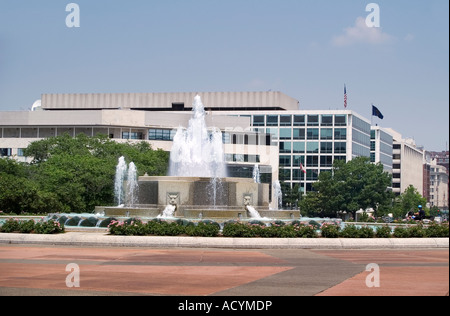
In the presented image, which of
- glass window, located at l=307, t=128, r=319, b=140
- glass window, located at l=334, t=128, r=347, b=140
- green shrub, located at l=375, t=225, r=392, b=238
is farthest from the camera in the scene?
glass window, located at l=307, t=128, r=319, b=140

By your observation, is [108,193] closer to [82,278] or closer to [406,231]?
[406,231]

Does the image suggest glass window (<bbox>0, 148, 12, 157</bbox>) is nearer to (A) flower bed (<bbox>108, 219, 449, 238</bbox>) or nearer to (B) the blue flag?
(B) the blue flag

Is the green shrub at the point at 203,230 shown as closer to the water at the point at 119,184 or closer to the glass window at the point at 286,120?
the water at the point at 119,184

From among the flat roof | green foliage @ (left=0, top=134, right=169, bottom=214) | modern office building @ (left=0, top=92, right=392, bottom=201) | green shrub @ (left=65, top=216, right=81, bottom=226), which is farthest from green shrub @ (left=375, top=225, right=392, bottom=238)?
the flat roof

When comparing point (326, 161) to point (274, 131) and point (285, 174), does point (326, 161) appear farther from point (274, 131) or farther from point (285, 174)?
point (274, 131)

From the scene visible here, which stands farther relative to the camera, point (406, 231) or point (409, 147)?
point (409, 147)

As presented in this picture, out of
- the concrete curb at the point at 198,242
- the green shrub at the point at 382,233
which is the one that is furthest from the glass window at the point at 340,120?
the concrete curb at the point at 198,242

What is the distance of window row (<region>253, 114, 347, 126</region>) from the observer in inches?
4830

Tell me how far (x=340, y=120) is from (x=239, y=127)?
64.1 ft

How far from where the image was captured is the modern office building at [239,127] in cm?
10719
